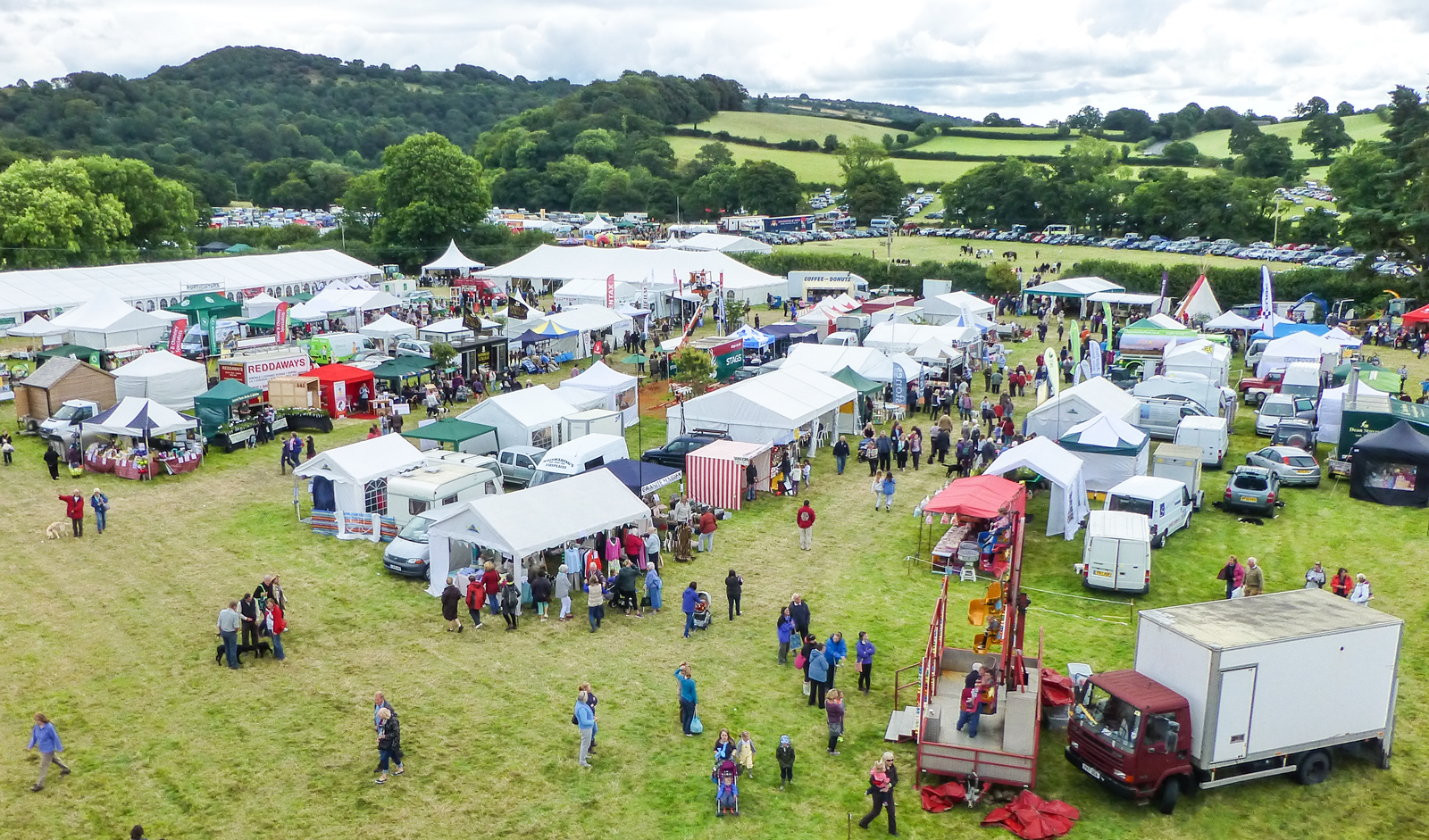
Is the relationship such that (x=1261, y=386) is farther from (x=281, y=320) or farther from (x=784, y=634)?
(x=281, y=320)

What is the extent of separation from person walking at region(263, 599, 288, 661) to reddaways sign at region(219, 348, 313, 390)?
538 inches

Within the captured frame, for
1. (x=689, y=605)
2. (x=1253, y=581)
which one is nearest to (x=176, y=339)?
(x=689, y=605)

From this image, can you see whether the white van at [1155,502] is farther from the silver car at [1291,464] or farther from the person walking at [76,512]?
the person walking at [76,512]

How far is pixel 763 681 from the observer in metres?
12.1

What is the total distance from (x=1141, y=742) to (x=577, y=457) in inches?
448

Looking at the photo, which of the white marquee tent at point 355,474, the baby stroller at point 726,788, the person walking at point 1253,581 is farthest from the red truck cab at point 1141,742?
the white marquee tent at point 355,474

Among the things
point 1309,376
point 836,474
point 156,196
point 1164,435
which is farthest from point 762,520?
point 156,196

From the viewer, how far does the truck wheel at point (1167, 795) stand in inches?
365

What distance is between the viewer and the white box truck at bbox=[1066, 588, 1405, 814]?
914cm

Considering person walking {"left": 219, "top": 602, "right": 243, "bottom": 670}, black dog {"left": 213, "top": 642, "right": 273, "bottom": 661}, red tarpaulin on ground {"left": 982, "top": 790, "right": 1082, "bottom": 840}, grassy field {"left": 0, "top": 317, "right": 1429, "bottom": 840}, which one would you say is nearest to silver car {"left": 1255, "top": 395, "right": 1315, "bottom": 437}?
→ grassy field {"left": 0, "top": 317, "right": 1429, "bottom": 840}

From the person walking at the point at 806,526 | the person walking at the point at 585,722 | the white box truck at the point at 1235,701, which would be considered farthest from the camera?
the person walking at the point at 806,526

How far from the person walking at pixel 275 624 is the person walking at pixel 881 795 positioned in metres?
7.38

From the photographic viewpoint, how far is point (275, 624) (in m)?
12.6

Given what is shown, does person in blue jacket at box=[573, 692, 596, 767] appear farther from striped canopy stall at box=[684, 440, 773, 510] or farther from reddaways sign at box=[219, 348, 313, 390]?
reddaways sign at box=[219, 348, 313, 390]
